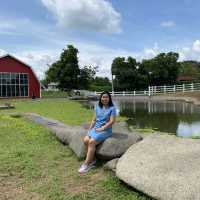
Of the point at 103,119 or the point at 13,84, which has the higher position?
the point at 13,84

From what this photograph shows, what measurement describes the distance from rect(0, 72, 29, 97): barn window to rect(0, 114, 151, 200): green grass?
3564 centimetres

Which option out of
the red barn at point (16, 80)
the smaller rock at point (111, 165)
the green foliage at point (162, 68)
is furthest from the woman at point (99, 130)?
the green foliage at point (162, 68)

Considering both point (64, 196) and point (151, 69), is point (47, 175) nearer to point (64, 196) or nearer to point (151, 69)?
point (64, 196)

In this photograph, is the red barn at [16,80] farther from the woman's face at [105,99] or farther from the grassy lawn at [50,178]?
the woman's face at [105,99]

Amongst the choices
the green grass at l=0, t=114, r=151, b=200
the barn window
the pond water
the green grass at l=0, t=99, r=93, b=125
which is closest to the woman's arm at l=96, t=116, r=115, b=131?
the green grass at l=0, t=114, r=151, b=200

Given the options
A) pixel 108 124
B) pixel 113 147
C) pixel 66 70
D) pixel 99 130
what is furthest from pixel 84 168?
pixel 66 70

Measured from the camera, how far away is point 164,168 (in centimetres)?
455

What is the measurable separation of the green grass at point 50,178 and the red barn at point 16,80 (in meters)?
35.4

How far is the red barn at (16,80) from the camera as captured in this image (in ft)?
137

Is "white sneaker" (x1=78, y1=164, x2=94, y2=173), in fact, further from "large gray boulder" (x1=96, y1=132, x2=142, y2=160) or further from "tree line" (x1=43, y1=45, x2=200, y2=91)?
"tree line" (x1=43, y1=45, x2=200, y2=91)

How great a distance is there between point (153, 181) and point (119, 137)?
5.71 ft

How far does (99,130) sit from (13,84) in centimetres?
3824

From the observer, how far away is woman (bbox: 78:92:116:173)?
18.6ft

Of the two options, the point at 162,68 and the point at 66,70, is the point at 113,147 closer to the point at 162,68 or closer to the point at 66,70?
the point at 66,70
